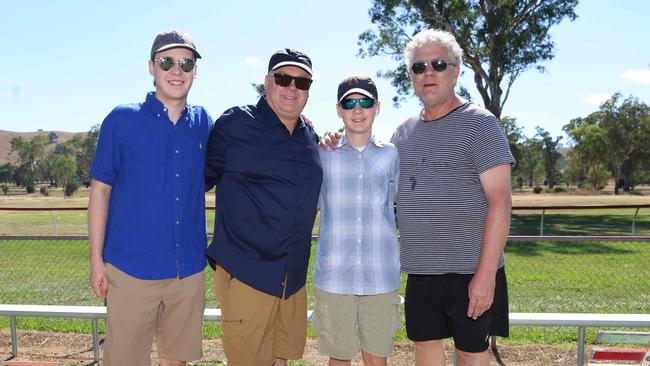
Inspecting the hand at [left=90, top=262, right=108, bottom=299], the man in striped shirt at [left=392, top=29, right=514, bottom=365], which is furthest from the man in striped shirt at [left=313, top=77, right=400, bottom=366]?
the hand at [left=90, top=262, right=108, bottom=299]

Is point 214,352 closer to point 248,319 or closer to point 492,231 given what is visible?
point 248,319

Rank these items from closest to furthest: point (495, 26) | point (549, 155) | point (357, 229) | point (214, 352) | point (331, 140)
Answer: point (357, 229) → point (331, 140) → point (214, 352) → point (495, 26) → point (549, 155)

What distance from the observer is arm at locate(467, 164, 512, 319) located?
10.5 ft

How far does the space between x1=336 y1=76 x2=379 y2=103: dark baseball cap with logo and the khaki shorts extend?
127 centimetres

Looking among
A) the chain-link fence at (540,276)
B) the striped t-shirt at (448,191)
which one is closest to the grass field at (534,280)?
the chain-link fence at (540,276)

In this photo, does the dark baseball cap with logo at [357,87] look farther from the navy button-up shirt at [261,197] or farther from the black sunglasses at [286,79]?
the navy button-up shirt at [261,197]

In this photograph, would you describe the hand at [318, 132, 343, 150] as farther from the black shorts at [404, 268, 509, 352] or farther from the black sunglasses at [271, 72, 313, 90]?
the black shorts at [404, 268, 509, 352]

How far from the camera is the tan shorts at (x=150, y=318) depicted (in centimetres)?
336

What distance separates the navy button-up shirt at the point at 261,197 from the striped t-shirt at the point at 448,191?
628mm

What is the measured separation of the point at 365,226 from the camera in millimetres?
3545

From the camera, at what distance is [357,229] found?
11.6 ft

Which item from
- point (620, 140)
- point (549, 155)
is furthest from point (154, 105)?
point (549, 155)

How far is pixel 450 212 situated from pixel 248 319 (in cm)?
138

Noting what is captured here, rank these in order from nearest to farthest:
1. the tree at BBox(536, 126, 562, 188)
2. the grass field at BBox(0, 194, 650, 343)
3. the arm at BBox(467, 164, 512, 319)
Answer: the arm at BBox(467, 164, 512, 319)
the grass field at BBox(0, 194, 650, 343)
the tree at BBox(536, 126, 562, 188)
